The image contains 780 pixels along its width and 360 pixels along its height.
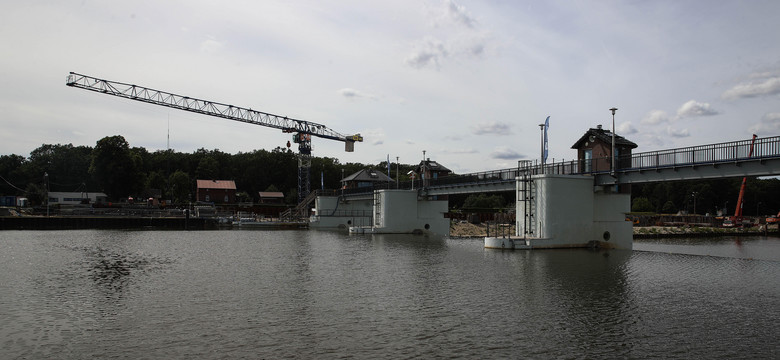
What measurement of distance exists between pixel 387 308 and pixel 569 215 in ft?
94.8

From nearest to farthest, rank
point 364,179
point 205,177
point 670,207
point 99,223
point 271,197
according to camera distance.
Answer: point 99,223, point 364,179, point 670,207, point 271,197, point 205,177

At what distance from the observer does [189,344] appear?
1662 centimetres

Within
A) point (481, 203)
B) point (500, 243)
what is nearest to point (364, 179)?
point (481, 203)

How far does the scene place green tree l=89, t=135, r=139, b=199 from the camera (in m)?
111

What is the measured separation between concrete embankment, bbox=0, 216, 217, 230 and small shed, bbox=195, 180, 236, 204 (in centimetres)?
4443

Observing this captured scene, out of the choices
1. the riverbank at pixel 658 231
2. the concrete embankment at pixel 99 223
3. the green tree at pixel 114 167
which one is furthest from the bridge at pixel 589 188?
the green tree at pixel 114 167

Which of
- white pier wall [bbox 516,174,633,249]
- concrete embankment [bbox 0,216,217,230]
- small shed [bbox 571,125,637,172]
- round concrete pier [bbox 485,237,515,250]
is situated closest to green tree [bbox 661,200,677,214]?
small shed [bbox 571,125,637,172]

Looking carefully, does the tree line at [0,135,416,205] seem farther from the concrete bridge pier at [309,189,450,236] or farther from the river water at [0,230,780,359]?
the river water at [0,230,780,359]

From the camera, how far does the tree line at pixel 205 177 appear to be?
115125mm

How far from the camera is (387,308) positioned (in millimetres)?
22203

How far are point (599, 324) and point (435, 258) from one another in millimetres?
22811

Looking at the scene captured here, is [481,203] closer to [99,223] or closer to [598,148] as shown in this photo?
[598,148]

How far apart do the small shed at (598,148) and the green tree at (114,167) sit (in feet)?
305

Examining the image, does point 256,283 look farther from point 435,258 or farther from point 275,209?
point 275,209
